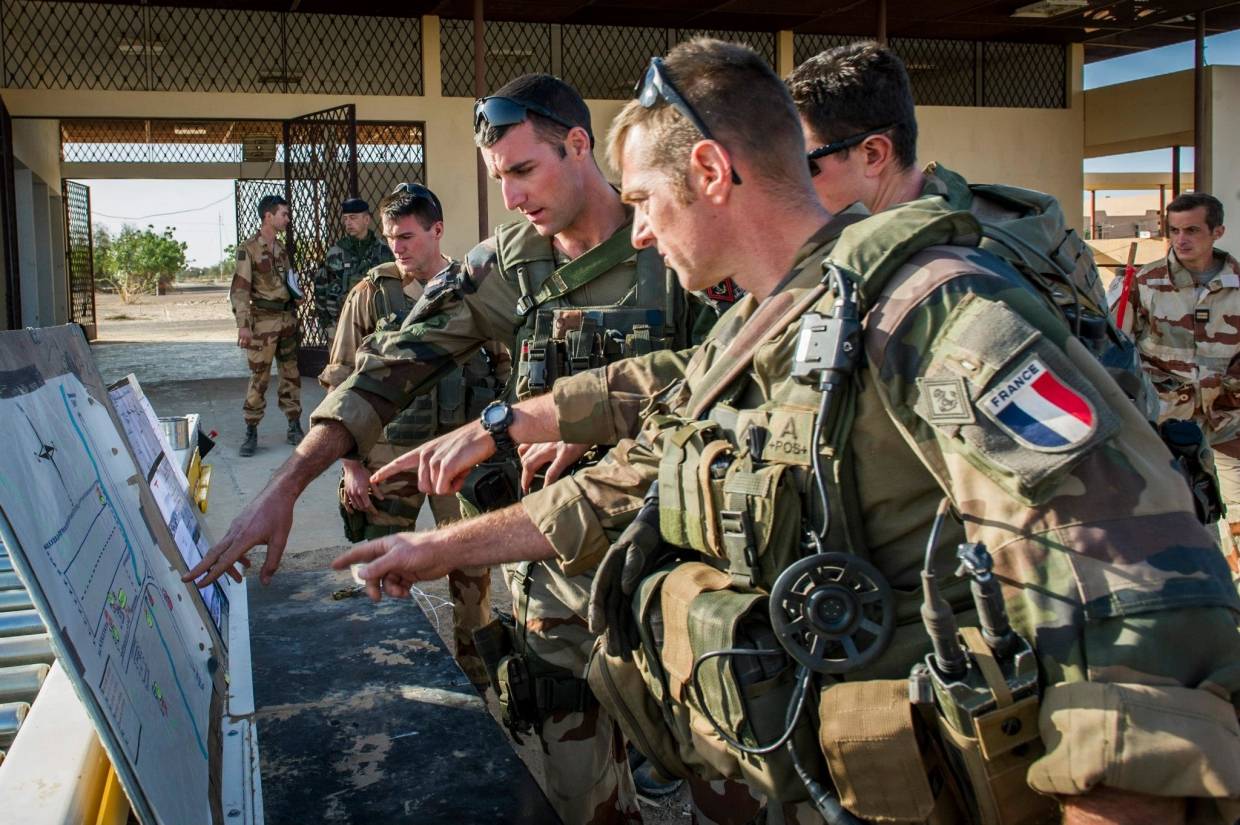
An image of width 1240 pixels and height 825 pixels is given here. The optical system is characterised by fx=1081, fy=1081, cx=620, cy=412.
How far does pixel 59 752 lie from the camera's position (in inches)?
47.0

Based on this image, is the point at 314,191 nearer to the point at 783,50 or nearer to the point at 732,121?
the point at 783,50

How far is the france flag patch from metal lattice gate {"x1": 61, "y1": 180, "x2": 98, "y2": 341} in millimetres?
18400

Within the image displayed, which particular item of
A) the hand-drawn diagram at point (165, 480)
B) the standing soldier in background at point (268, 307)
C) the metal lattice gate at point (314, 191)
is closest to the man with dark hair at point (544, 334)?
the hand-drawn diagram at point (165, 480)

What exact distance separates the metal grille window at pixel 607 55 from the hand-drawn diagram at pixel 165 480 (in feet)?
31.5

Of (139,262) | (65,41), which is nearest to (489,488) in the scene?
(65,41)

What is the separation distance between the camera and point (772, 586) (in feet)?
4.25

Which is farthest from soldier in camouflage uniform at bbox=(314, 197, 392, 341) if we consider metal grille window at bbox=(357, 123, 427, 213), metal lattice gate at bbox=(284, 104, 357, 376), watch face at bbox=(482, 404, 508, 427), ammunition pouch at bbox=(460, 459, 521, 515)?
watch face at bbox=(482, 404, 508, 427)

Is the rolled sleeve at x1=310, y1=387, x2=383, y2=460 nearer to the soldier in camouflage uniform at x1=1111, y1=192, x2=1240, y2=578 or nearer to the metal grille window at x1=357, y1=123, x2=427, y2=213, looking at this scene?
the soldier in camouflage uniform at x1=1111, y1=192, x2=1240, y2=578

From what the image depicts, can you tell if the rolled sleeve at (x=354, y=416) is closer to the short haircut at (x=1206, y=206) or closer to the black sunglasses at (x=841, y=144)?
the black sunglasses at (x=841, y=144)

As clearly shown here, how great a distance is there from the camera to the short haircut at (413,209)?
4.38 meters

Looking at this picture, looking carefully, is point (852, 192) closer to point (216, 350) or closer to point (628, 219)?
point (628, 219)

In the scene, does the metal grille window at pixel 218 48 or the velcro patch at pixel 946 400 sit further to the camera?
the metal grille window at pixel 218 48

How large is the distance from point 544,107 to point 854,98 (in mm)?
716

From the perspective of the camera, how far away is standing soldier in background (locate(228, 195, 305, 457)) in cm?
810
